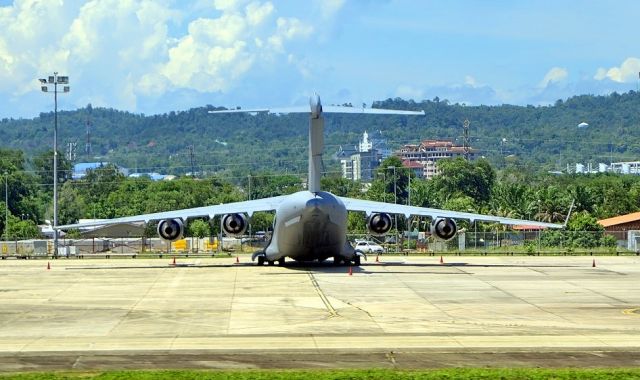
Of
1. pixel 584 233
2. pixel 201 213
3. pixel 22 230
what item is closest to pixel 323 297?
pixel 201 213

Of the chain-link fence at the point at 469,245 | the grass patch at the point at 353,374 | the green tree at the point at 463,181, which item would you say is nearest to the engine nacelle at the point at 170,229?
the chain-link fence at the point at 469,245

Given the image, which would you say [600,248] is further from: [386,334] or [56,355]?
[56,355]

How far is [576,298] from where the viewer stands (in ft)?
115

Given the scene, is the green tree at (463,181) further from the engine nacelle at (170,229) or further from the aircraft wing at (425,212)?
the engine nacelle at (170,229)

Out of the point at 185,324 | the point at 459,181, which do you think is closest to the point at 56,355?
the point at 185,324

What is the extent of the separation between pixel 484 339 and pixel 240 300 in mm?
11576

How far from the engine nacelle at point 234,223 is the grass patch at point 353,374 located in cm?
3072

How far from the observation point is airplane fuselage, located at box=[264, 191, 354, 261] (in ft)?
147

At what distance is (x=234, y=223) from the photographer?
50969 millimetres

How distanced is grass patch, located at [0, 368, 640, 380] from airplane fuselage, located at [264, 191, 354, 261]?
24.5 metres

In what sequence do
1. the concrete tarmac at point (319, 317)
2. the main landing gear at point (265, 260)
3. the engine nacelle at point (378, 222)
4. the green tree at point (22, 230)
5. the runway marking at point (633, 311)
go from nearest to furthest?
the concrete tarmac at point (319, 317) → the runway marking at point (633, 311) → the engine nacelle at point (378, 222) → the main landing gear at point (265, 260) → the green tree at point (22, 230)

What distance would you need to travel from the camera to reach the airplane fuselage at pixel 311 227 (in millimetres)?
44812

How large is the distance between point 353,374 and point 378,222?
3174cm

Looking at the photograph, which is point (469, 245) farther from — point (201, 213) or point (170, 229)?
point (170, 229)
